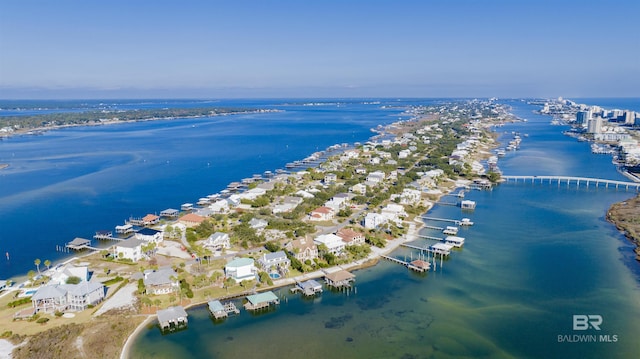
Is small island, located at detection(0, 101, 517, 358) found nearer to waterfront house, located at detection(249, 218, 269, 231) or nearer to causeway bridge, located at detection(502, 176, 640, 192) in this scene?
waterfront house, located at detection(249, 218, 269, 231)

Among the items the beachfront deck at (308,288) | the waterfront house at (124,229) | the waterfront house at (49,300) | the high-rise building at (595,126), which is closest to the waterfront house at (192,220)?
the waterfront house at (124,229)

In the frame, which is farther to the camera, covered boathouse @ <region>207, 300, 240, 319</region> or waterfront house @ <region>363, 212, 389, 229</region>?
waterfront house @ <region>363, 212, 389, 229</region>

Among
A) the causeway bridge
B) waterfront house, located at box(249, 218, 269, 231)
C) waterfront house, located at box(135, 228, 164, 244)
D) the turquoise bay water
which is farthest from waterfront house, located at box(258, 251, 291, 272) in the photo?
the causeway bridge

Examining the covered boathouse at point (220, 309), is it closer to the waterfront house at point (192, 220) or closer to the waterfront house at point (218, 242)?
the waterfront house at point (218, 242)

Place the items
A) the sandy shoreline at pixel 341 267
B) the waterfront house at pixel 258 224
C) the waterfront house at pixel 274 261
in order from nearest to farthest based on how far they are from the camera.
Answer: the sandy shoreline at pixel 341 267 → the waterfront house at pixel 274 261 → the waterfront house at pixel 258 224

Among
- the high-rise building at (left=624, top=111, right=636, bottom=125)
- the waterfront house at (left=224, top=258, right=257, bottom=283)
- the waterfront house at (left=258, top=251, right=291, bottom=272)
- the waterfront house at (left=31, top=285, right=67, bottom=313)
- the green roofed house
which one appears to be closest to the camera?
the waterfront house at (left=31, top=285, right=67, bottom=313)

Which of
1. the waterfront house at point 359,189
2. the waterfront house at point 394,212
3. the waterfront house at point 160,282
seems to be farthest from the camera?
the waterfront house at point 359,189

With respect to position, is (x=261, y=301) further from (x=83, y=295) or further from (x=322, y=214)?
(x=322, y=214)
